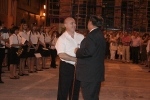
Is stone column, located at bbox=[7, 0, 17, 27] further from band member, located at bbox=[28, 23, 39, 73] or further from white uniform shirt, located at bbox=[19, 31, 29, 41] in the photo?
white uniform shirt, located at bbox=[19, 31, 29, 41]

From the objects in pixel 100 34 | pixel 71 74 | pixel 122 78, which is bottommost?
pixel 122 78

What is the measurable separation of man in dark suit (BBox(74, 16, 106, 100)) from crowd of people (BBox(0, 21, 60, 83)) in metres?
5.99

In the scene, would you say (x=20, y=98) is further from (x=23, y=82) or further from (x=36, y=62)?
(x=36, y=62)

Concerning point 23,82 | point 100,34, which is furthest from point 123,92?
point 100,34

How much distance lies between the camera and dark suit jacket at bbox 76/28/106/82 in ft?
17.0

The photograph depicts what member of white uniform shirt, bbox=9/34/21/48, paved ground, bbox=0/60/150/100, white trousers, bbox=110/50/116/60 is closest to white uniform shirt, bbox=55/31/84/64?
paved ground, bbox=0/60/150/100

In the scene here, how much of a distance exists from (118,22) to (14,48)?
16683 millimetres

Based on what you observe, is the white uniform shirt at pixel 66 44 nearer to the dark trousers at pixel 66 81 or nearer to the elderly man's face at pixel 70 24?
the elderly man's face at pixel 70 24

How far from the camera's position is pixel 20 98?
8.37 m

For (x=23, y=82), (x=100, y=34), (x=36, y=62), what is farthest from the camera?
(x=36, y=62)

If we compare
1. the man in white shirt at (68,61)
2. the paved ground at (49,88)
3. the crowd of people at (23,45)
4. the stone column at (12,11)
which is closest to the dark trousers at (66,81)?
the man in white shirt at (68,61)

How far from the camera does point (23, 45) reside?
11898 mm

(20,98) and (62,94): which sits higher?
(62,94)

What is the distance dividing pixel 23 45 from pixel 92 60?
22.9 feet
